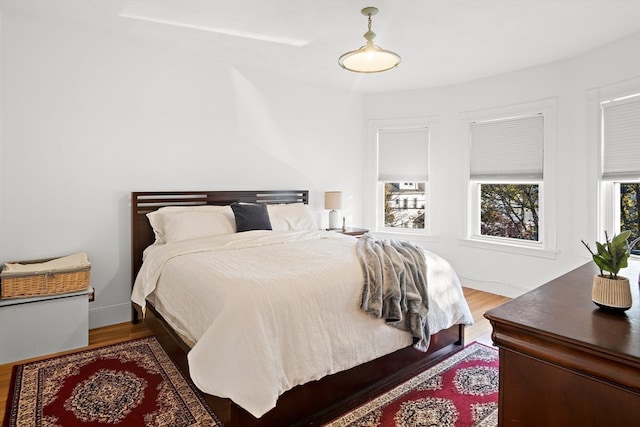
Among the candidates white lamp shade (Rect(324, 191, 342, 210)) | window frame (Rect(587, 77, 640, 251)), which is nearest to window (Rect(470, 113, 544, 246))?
window frame (Rect(587, 77, 640, 251))

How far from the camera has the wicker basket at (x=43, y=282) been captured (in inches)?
106

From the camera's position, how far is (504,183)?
4.47 meters

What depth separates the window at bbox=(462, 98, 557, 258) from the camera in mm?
4070

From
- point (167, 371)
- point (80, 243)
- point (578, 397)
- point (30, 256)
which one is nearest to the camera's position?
point (578, 397)

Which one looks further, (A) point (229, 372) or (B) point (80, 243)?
(B) point (80, 243)

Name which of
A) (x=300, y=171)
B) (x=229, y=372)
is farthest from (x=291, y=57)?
(x=229, y=372)

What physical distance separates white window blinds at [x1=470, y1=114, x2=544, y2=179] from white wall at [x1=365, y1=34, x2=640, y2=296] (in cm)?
18

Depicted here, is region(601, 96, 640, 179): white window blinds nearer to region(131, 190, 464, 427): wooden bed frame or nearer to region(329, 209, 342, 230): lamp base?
region(131, 190, 464, 427): wooden bed frame

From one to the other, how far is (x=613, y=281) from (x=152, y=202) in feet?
11.6

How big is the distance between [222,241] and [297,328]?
4.69 ft

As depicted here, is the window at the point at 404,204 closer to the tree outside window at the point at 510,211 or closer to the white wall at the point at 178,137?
the white wall at the point at 178,137

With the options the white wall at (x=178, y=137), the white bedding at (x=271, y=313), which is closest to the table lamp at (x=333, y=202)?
the white wall at (x=178, y=137)

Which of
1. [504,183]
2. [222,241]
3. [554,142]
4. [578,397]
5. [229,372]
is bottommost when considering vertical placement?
[229,372]

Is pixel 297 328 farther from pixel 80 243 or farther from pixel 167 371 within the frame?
pixel 80 243
